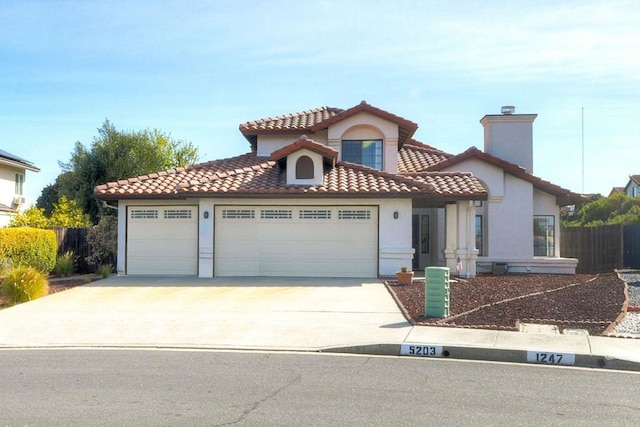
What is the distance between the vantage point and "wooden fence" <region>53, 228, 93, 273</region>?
23.5m

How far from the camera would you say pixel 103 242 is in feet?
Result: 75.5

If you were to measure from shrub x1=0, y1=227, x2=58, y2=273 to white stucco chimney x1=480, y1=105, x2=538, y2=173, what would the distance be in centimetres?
1707

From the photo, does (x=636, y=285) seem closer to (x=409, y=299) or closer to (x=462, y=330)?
(x=409, y=299)

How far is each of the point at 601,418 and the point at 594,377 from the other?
216 cm

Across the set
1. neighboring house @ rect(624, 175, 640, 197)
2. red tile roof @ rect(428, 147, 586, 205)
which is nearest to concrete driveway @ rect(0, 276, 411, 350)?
red tile roof @ rect(428, 147, 586, 205)

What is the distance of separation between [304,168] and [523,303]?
862 cm

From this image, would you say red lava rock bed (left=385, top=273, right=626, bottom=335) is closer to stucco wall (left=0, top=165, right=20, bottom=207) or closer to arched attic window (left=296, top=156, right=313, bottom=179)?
arched attic window (left=296, top=156, right=313, bottom=179)

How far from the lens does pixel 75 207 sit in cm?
3125

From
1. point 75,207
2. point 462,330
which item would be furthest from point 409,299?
point 75,207

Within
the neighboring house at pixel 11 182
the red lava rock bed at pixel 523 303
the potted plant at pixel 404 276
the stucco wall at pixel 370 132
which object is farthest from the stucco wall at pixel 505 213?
the neighboring house at pixel 11 182

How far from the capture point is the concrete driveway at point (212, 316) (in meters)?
11.5

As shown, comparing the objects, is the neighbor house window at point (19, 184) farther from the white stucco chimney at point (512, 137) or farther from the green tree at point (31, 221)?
the white stucco chimney at point (512, 137)

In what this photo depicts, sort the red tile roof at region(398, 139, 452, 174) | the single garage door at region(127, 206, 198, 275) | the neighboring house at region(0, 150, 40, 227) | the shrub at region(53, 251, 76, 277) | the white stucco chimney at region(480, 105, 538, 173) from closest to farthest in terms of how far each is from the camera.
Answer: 1. the single garage door at region(127, 206, 198, 275)
2. the shrub at region(53, 251, 76, 277)
3. the red tile roof at region(398, 139, 452, 174)
4. the white stucco chimney at region(480, 105, 538, 173)
5. the neighboring house at region(0, 150, 40, 227)

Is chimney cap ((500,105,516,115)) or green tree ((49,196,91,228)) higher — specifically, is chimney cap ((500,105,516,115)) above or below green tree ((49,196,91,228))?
above
